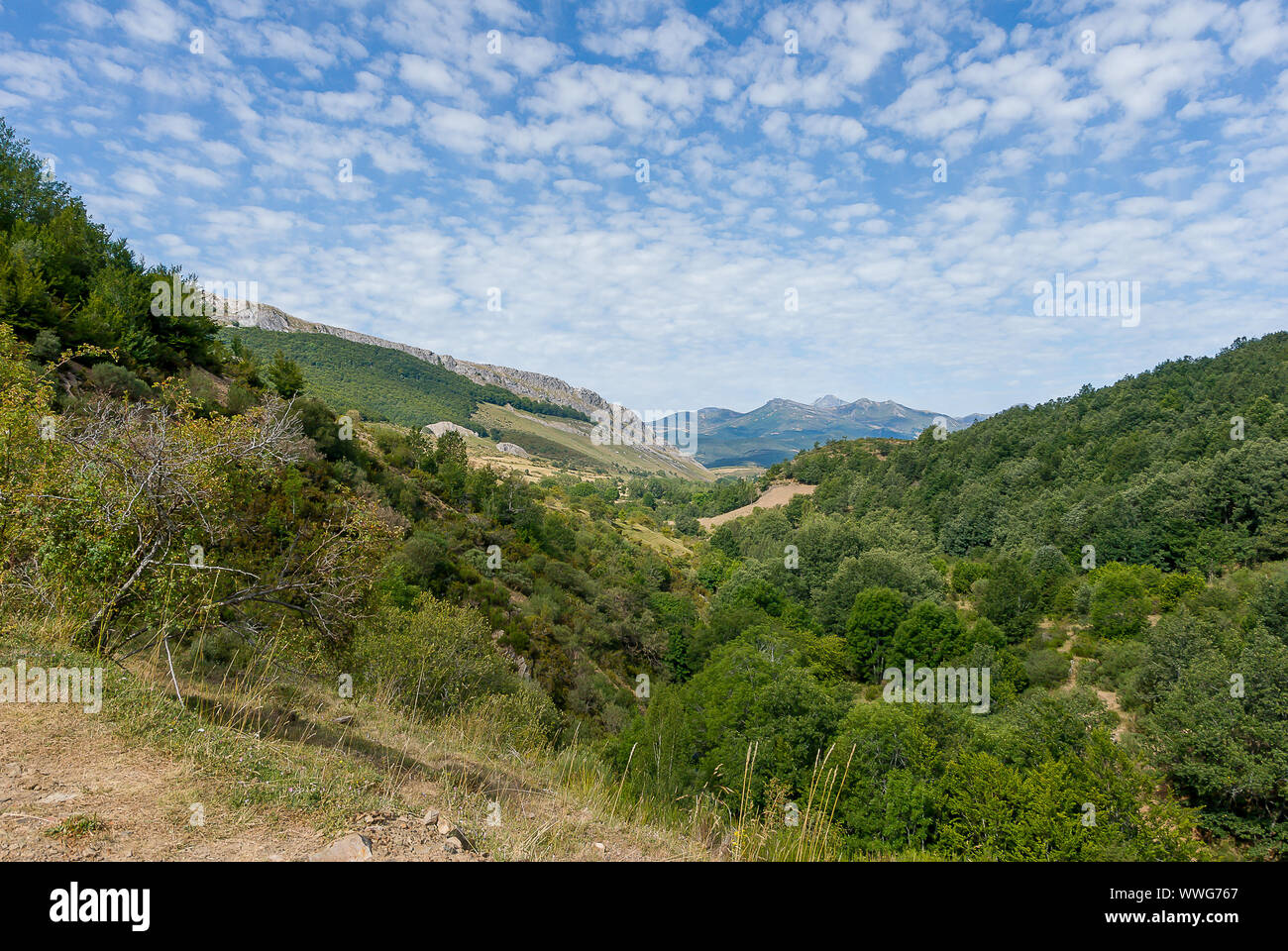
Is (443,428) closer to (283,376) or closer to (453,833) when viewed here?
(283,376)

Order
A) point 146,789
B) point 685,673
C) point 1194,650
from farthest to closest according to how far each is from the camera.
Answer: point 685,673, point 1194,650, point 146,789

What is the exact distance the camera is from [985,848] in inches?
735

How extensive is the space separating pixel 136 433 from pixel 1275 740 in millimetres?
38045

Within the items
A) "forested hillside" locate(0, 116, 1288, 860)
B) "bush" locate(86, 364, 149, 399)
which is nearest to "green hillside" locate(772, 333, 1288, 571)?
"forested hillside" locate(0, 116, 1288, 860)

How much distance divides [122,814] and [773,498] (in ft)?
457

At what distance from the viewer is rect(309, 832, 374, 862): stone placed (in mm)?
3586

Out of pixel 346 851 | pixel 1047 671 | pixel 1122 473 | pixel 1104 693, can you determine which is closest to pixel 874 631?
pixel 1047 671

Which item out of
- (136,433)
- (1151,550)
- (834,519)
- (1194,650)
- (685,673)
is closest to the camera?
(136,433)

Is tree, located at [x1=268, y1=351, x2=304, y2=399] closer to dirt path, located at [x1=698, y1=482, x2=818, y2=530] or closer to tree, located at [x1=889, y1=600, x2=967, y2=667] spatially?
tree, located at [x1=889, y1=600, x2=967, y2=667]

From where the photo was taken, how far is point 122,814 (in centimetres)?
376

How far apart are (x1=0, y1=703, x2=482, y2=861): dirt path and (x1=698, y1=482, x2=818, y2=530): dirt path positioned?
4953 inches

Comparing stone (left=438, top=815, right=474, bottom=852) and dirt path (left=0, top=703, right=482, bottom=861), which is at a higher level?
dirt path (left=0, top=703, right=482, bottom=861)
